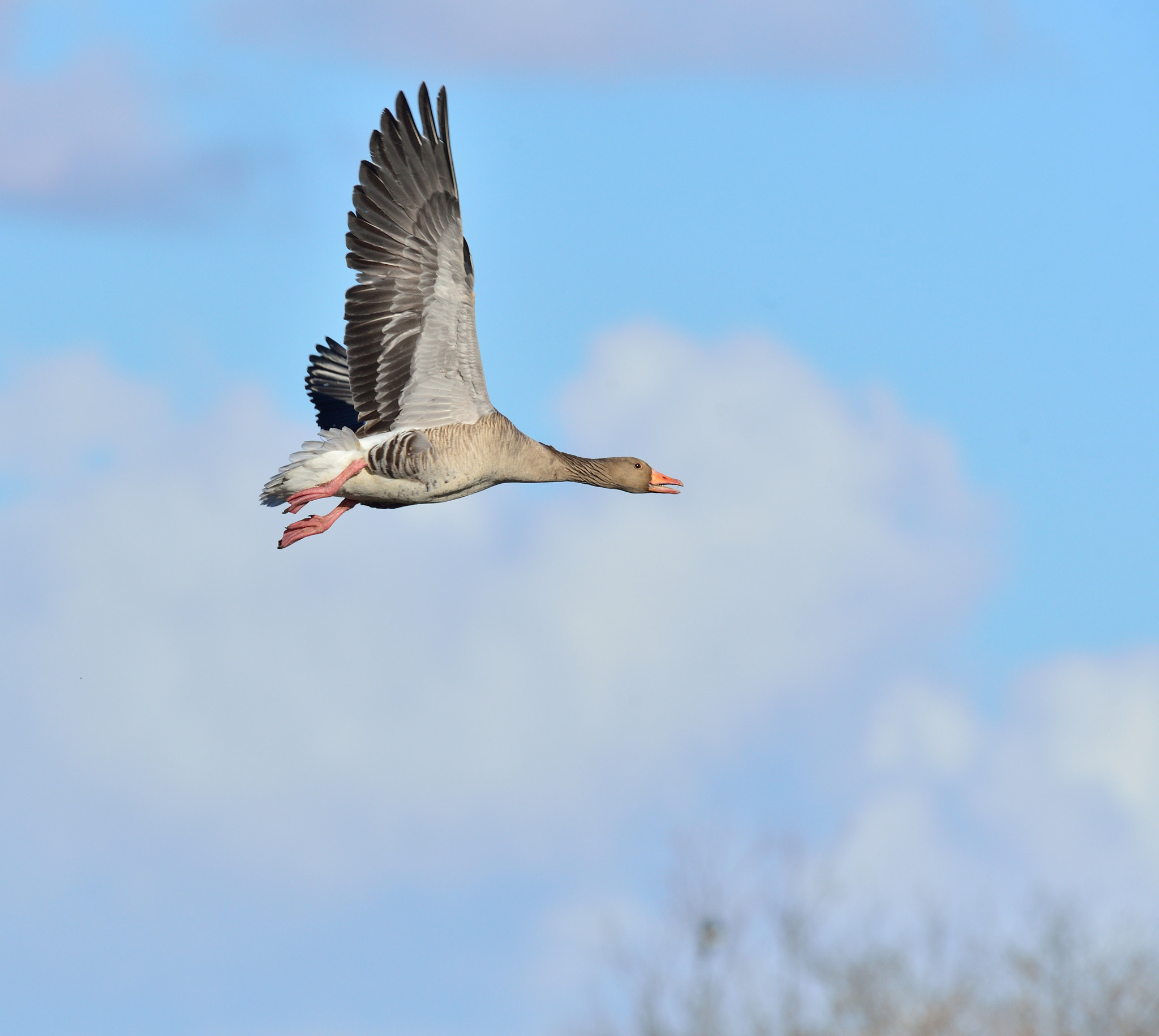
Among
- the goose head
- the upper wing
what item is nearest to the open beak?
the goose head

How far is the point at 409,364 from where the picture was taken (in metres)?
23.4

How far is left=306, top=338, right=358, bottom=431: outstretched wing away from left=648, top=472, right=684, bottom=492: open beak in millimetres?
3342

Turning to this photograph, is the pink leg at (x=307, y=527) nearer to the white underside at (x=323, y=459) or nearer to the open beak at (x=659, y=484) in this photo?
the white underside at (x=323, y=459)

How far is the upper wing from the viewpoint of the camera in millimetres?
22719

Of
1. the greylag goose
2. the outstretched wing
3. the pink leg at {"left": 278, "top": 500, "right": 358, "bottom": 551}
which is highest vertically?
the outstretched wing

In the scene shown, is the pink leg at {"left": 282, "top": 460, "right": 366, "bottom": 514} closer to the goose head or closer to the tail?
the tail

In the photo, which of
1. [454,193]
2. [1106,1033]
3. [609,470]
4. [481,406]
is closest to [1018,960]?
[1106,1033]

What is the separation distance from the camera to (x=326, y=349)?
28.1 m

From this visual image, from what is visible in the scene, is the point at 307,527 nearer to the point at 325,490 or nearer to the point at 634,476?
the point at 325,490

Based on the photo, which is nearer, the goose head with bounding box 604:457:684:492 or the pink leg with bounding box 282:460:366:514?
the pink leg with bounding box 282:460:366:514

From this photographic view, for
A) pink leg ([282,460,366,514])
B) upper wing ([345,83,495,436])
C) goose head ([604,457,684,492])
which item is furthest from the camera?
goose head ([604,457,684,492])

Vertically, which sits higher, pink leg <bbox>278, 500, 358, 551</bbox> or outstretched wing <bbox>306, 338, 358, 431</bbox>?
outstretched wing <bbox>306, 338, 358, 431</bbox>

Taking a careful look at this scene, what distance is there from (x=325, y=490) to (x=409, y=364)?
1.47 m

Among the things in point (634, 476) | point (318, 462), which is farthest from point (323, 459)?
point (634, 476)
